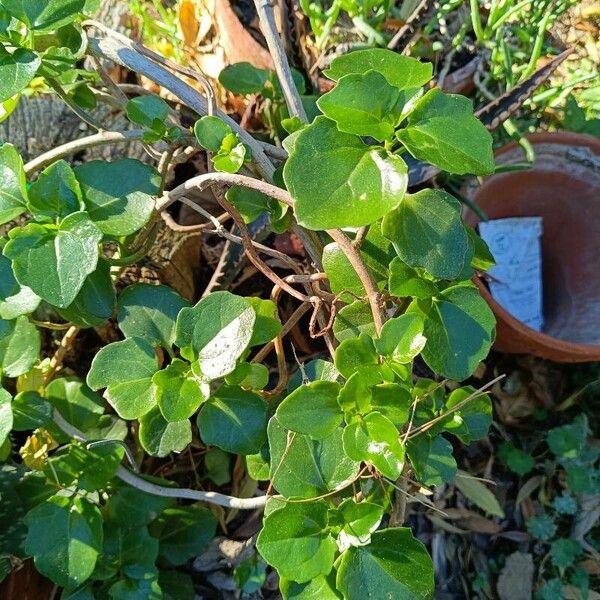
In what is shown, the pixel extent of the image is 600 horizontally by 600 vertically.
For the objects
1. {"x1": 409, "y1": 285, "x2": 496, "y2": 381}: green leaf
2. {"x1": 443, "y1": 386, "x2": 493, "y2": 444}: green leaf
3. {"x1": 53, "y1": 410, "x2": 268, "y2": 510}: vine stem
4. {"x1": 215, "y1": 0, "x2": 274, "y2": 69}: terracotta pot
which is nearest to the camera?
{"x1": 409, "y1": 285, "x2": 496, "y2": 381}: green leaf

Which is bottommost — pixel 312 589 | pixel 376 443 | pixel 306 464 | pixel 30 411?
pixel 30 411

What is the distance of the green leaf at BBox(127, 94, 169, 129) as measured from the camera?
876 millimetres

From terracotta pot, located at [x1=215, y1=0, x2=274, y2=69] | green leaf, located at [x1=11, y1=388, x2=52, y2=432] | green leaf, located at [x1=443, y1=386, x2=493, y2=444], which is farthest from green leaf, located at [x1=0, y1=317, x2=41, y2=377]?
terracotta pot, located at [x1=215, y1=0, x2=274, y2=69]

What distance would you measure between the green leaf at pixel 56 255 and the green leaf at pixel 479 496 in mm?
1133

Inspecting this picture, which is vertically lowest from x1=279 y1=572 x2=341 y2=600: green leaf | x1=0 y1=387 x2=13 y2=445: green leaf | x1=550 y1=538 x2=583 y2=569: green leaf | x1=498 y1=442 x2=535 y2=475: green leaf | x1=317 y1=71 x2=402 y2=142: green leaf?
x1=550 y1=538 x2=583 y2=569: green leaf

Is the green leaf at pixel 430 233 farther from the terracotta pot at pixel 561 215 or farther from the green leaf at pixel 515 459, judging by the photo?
the green leaf at pixel 515 459

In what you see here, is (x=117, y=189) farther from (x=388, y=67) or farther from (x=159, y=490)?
(x=159, y=490)

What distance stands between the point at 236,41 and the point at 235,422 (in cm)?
92

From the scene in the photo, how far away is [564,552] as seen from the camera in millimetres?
1590

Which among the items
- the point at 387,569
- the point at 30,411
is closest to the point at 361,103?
the point at 387,569

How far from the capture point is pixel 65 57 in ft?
2.78

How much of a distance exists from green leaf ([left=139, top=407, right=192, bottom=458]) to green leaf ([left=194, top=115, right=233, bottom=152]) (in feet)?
1.16

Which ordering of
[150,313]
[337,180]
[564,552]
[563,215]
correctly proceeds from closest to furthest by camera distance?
[337,180] < [150,313] < [564,552] < [563,215]

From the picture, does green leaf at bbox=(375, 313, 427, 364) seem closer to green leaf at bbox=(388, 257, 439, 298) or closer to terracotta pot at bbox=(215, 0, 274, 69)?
green leaf at bbox=(388, 257, 439, 298)
